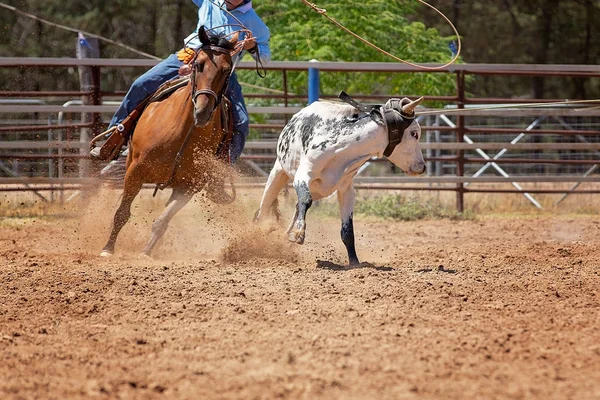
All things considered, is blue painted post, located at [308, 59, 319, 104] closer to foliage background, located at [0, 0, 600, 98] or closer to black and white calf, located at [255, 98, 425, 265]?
black and white calf, located at [255, 98, 425, 265]

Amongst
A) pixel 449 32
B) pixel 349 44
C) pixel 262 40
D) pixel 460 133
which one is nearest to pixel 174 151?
pixel 262 40

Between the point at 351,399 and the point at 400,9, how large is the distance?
50.6ft

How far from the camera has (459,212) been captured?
12.5 metres

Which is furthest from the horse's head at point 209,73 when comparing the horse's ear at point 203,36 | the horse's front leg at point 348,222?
the horse's front leg at point 348,222

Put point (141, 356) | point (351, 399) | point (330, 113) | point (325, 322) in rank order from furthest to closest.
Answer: point (330, 113) → point (325, 322) → point (141, 356) → point (351, 399)

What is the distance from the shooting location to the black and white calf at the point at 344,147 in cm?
695

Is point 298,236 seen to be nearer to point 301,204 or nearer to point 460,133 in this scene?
point 301,204

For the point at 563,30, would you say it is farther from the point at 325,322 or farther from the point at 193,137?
the point at 325,322

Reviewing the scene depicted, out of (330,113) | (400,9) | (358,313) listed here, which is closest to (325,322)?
(358,313)

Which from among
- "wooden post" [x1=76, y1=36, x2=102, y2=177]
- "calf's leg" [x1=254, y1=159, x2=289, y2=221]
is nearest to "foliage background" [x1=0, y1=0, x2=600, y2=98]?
"wooden post" [x1=76, y1=36, x2=102, y2=177]

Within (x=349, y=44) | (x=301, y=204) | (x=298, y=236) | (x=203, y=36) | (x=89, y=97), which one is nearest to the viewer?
(x=298, y=236)

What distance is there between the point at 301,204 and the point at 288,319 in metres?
1.94

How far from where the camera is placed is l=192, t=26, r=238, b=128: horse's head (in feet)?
22.5

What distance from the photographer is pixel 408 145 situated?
7105mm
